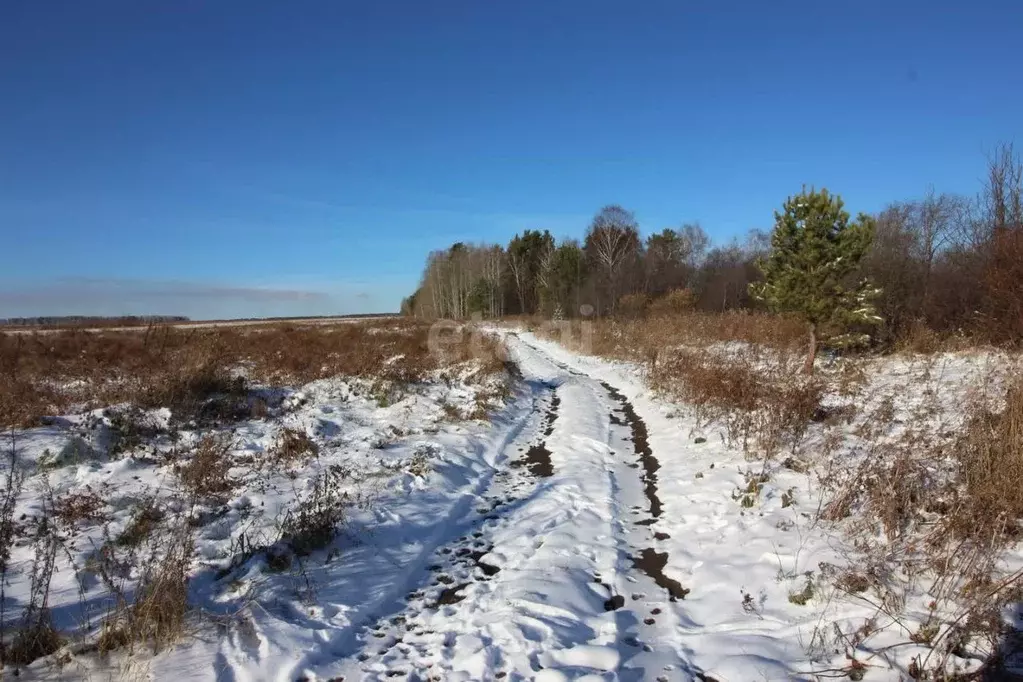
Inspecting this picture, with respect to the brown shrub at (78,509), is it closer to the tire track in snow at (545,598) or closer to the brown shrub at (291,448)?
the brown shrub at (291,448)

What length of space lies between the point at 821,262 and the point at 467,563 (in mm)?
13801

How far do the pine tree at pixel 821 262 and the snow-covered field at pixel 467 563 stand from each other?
26.5 ft

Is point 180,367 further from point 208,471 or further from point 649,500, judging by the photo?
point 649,500

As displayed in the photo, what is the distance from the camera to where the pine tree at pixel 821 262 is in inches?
566

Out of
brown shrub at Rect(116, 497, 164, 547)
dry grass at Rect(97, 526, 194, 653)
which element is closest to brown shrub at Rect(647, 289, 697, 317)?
brown shrub at Rect(116, 497, 164, 547)

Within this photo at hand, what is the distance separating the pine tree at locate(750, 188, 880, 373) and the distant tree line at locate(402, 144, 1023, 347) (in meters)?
0.42

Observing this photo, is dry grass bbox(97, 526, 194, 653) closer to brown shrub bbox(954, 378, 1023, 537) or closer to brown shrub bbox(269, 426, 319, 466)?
brown shrub bbox(269, 426, 319, 466)

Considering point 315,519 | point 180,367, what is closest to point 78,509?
point 315,519

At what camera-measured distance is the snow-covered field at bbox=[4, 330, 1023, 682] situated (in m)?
3.59

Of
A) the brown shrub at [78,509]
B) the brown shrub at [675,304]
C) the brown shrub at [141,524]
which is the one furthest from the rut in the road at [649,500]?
the brown shrub at [675,304]

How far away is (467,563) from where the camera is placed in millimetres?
5254

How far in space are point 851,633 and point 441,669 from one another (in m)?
2.78

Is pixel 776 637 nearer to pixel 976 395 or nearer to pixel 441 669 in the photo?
pixel 441 669

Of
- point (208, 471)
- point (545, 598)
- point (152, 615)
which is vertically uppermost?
point (208, 471)
